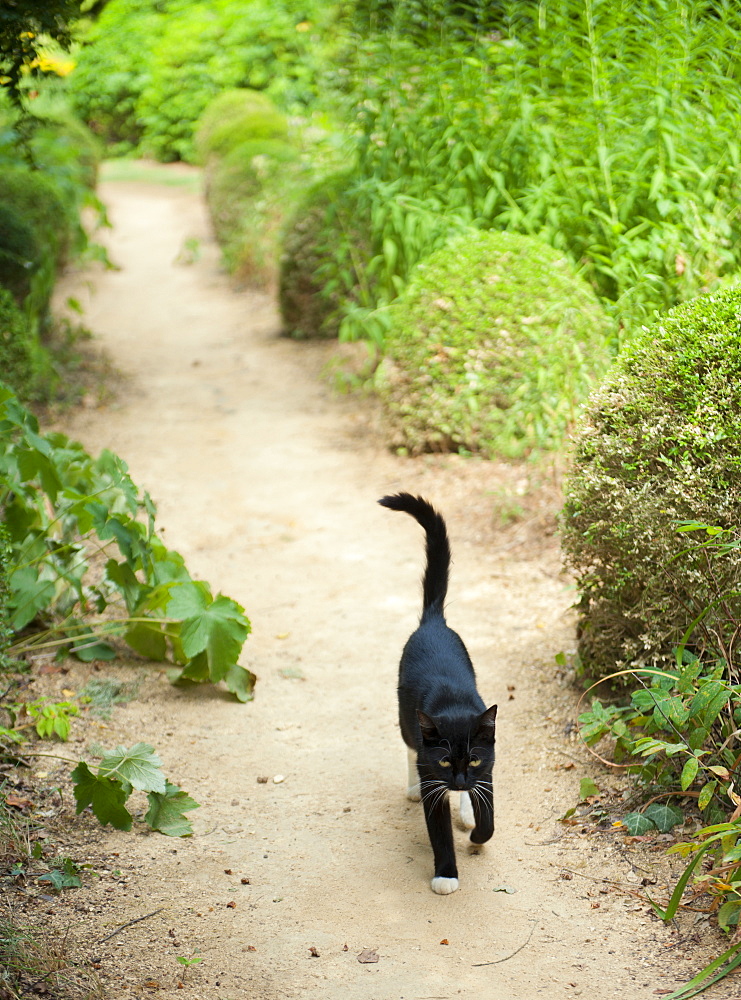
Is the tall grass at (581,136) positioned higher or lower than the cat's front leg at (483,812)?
higher

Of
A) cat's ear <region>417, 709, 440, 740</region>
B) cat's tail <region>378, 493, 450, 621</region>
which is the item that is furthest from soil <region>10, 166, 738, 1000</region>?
cat's tail <region>378, 493, 450, 621</region>

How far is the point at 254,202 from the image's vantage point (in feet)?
40.7

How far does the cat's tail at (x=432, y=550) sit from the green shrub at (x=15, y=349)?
12.1 feet

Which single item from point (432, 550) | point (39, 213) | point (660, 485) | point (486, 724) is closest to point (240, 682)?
point (432, 550)

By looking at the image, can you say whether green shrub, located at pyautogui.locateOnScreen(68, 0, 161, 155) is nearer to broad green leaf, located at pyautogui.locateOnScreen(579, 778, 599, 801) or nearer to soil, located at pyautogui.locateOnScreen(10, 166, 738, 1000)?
soil, located at pyautogui.locateOnScreen(10, 166, 738, 1000)

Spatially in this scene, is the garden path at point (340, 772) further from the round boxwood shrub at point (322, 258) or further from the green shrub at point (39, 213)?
the round boxwood shrub at point (322, 258)

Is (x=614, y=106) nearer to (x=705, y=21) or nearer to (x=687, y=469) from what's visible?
(x=705, y=21)

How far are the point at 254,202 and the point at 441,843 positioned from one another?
10.9 meters

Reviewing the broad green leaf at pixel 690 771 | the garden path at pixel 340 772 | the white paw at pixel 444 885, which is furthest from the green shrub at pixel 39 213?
the broad green leaf at pixel 690 771

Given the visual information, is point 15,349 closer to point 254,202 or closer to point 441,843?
point 441,843

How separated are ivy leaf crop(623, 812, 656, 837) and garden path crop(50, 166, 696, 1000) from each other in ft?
0.23

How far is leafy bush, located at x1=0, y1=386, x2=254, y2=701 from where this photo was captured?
12.3 ft

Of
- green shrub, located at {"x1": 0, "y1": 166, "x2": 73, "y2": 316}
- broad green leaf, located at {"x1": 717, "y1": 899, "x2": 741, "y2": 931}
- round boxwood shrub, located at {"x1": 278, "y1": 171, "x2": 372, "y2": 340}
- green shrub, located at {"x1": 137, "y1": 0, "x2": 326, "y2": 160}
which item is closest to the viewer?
broad green leaf, located at {"x1": 717, "y1": 899, "x2": 741, "y2": 931}

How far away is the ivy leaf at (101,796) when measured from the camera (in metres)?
2.96
